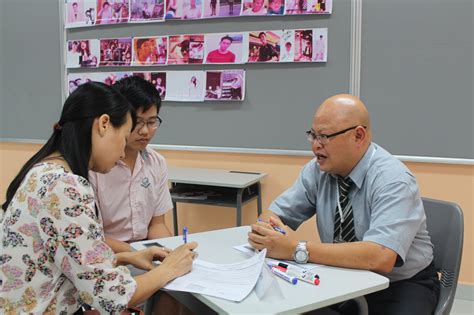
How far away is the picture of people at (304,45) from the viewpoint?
10.8 ft

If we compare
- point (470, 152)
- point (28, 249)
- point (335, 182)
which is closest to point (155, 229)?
point (335, 182)

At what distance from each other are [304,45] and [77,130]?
2.35 m

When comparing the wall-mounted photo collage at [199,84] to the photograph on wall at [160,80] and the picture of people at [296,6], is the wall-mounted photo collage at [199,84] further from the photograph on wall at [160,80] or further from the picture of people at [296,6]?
the picture of people at [296,6]

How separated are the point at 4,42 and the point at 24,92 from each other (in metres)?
0.51

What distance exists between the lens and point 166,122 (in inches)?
149

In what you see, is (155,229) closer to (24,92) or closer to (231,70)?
(231,70)

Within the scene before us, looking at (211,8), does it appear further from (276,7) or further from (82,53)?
(82,53)

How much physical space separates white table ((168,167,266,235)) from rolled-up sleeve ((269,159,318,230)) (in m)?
0.98

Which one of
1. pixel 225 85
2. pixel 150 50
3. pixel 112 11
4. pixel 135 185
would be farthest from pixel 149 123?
pixel 112 11

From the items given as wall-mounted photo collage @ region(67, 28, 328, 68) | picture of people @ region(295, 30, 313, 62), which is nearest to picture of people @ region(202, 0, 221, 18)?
wall-mounted photo collage @ region(67, 28, 328, 68)

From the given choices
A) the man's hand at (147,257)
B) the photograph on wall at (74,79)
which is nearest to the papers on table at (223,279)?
the man's hand at (147,257)

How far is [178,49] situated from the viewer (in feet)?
12.0

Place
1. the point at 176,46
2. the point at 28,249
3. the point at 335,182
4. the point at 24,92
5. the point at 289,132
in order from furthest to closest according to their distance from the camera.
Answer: the point at 24,92
the point at 176,46
the point at 289,132
the point at 335,182
the point at 28,249

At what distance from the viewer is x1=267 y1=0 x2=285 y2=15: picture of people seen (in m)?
3.33
